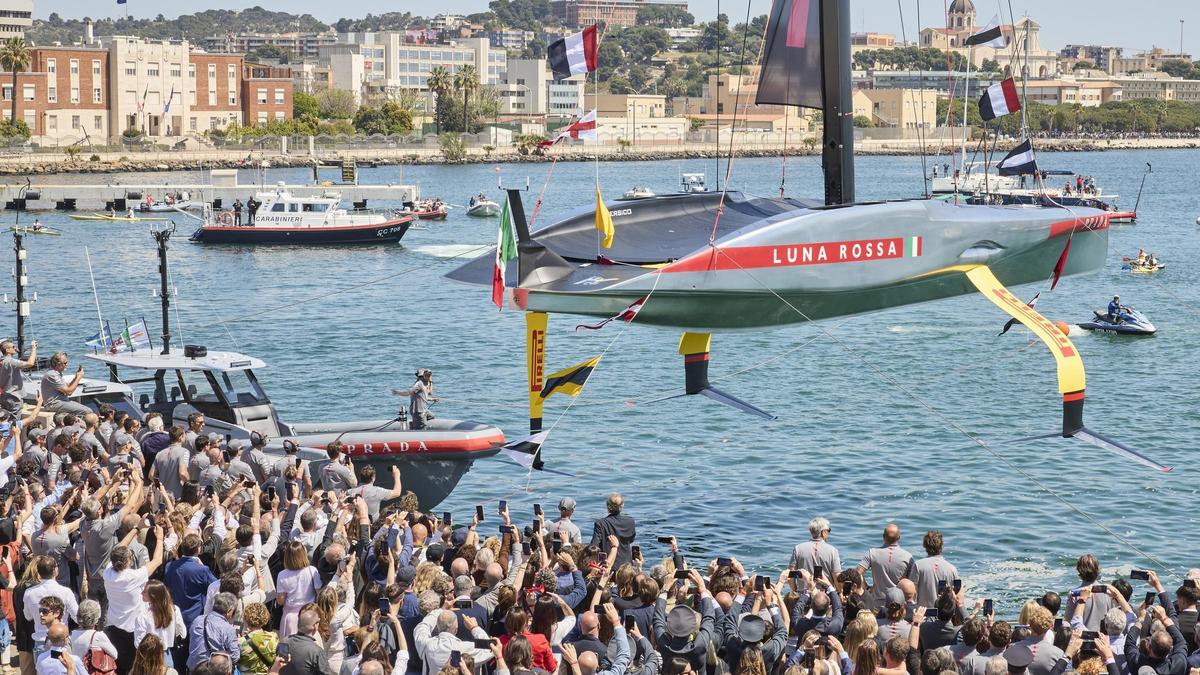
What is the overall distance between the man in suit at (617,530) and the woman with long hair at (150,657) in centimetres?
527

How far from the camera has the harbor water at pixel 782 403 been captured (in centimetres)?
2709

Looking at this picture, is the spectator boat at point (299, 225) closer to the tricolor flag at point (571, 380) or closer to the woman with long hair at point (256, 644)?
the tricolor flag at point (571, 380)

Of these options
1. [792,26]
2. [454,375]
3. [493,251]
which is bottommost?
[454,375]

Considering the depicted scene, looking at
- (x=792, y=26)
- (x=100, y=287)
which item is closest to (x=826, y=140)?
(x=792, y=26)

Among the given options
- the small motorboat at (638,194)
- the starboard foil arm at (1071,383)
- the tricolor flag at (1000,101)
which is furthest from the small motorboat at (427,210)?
the starboard foil arm at (1071,383)

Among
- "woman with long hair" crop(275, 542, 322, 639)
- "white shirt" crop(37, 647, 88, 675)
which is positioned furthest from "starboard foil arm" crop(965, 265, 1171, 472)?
"white shirt" crop(37, 647, 88, 675)

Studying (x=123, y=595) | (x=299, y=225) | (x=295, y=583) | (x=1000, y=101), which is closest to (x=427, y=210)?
(x=299, y=225)

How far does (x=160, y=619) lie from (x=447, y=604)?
7.72 feet

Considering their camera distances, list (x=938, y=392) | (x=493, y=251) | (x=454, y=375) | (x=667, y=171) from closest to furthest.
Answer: (x=493, y=251) < (x=938, y=392) < (x=454, y=375) < (x=667, y=171)

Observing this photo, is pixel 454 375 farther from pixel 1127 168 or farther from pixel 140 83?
pixel 1127 168

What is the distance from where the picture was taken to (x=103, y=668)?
11.1 metres

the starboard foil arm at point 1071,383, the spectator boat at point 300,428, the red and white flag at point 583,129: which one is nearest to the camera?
the starboard foil arm at point 1071,383

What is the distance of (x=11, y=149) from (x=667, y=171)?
73329 millimetres

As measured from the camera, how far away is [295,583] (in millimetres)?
12438
